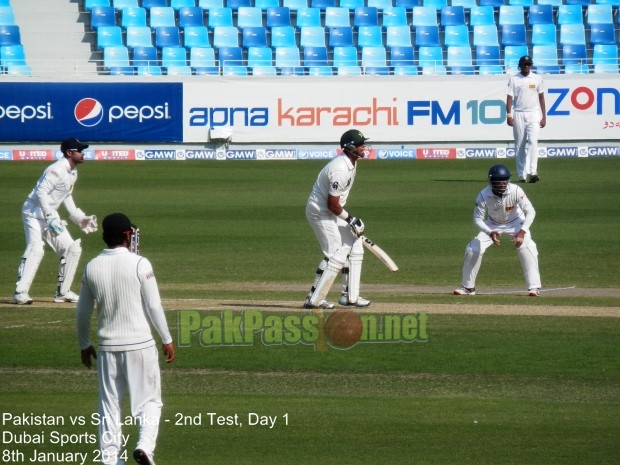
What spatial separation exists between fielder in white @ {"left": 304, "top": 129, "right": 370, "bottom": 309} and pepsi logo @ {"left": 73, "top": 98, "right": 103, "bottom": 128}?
16.0 m

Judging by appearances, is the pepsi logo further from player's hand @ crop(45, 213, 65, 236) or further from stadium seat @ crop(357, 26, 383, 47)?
player's hand @ crop(45, 213, 65, 236)

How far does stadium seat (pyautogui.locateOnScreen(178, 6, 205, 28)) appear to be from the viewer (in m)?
33.7

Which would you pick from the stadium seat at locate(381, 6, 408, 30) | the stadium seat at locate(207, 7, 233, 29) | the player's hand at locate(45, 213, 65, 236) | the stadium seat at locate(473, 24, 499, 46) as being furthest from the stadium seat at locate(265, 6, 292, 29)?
the player's hand at locate(45, 213, 65, 236)

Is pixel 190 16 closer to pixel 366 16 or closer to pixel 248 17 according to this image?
pixel 248 17

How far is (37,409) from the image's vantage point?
9141 mm

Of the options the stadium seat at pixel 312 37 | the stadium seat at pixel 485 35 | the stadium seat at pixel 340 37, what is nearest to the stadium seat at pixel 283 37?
the stadium seat at pixel 312 37

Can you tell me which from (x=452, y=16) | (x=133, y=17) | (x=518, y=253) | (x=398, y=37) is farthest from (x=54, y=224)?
(x=452, y=16)

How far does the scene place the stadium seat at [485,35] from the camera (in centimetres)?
3394

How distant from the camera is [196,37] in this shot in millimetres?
33250

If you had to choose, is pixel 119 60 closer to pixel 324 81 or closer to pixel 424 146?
pixel 324 81

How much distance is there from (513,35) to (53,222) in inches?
906

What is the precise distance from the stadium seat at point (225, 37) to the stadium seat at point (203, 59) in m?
0.55

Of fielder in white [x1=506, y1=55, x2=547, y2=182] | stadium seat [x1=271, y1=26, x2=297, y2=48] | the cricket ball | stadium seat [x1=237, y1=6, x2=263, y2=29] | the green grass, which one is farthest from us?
stadium seat [x1=237, y1=6, x2=263, y2=29]

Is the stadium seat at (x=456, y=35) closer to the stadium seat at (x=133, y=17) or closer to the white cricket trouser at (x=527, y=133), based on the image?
the stadium seat at (x=133, y=17)
